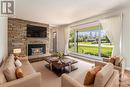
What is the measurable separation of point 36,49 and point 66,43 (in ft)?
7.85

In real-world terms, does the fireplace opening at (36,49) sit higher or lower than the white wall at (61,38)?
lower

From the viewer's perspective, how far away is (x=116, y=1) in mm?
3270

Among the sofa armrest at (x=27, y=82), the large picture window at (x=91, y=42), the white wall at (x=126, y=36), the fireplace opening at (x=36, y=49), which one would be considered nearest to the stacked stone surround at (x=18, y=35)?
the fireplace opening at (x=36, y=49)

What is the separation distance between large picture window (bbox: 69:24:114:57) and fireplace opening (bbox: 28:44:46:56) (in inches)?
85.5

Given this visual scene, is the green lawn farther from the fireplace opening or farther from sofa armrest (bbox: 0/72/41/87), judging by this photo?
sofa armrest (bbox: 0/72/41/87)

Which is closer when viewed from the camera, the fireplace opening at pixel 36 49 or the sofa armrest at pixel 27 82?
the sofa armrest at pixel 27 82

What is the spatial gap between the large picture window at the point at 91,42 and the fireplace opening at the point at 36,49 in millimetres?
2171

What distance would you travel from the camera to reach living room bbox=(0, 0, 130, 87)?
2031 millimetres

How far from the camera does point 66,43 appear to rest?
7910 mm

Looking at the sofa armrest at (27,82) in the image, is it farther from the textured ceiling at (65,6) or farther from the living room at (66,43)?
the textured ceiling at (65,6)

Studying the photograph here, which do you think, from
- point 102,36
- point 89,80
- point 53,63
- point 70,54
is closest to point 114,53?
point 102,36

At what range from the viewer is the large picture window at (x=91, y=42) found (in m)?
5.18

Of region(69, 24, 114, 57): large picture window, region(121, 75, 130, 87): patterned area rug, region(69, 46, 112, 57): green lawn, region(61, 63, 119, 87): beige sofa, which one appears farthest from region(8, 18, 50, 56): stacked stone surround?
region(121, 75, 130, 87): patterned area rug

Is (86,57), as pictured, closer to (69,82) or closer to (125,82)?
(125,82)
